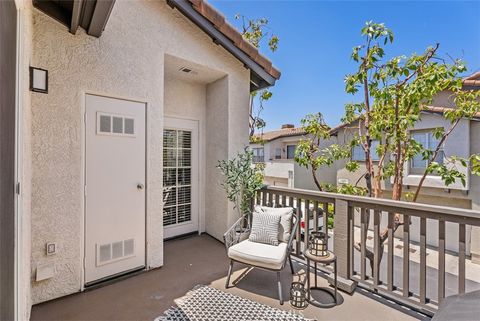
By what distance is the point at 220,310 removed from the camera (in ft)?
7.88

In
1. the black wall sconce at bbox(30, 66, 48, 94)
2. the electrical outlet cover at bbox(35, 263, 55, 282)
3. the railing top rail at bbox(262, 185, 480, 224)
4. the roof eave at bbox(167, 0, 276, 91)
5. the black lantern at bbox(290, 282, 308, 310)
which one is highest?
the roof eave at bbox(167, 0, 276, 91)

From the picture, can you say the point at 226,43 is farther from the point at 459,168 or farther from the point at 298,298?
the point at 459,168

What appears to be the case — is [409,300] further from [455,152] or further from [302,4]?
[455,152]

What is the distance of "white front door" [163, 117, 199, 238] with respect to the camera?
4.34 metres

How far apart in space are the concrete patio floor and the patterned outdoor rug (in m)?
0.10

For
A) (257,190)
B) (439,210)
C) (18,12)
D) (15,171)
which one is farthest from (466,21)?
(15,171)

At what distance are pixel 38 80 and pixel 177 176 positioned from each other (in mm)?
2531

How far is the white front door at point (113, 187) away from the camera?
111 inches

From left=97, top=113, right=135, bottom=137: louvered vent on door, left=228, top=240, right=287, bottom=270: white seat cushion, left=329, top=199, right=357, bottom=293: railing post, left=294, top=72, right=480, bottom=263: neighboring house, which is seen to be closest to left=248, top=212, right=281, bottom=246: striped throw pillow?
left=228, top=240, right=287, bottom=270: white seat cushion

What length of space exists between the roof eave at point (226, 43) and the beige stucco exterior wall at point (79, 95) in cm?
14

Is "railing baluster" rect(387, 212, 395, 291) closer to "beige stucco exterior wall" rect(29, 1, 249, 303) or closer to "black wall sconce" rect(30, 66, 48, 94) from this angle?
"beige stucco exterior wall" rect(29, 1, 249, 303)

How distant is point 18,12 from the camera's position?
1735mm

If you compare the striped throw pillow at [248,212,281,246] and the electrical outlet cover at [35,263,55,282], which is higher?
the striped throw pillow at [248,212,281,246]

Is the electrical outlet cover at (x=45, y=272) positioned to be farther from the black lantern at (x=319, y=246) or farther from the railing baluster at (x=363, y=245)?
the railing baluster at (x=363, y=245)
